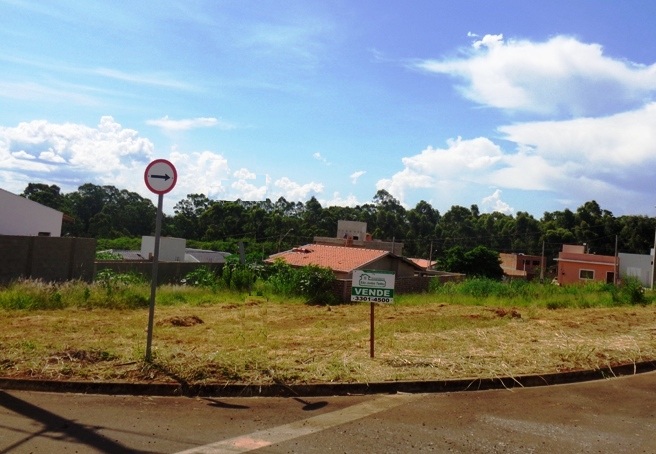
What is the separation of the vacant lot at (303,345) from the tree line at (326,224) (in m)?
51.3

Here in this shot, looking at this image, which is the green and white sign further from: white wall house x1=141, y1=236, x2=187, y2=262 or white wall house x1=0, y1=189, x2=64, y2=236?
white wall house x1=141, y1=236, x2=187, y2=262

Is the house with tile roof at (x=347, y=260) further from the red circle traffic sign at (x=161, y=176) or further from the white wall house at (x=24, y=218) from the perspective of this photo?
the red circle traffic sign at (x=161, y=176)

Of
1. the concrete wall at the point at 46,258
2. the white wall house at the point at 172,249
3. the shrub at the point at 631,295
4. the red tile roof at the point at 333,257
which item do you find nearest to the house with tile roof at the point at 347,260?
the red tile roof at the point at 333,257

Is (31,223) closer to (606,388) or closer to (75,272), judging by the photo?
(75,272)

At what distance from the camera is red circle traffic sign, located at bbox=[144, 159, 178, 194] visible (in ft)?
26.8

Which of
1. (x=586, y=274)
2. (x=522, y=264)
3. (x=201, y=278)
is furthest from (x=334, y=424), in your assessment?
(x=522, y=264)

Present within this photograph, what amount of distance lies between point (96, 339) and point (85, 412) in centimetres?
384

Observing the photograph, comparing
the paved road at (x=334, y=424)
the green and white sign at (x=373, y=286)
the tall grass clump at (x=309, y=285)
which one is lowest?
the paved road at (x=334, y=424)

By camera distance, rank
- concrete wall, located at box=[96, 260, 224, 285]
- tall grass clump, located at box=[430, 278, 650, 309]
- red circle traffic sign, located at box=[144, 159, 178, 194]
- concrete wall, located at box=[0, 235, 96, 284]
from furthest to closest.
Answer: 1. concrete wall, located at box=[96, 260, 224, 285]
2. tall grass clump, located at box=[430, 278, 650, 309]
3. concrete wall, located at box=[0, 235, 96, 284]
4. red circle traffic sign, located at box=[144, 159, 178, 194]

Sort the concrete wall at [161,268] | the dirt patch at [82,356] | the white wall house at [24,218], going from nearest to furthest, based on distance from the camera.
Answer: the dirt patch at [82,356] → the concrete wall at [161,268] → the white wall house at [24,218]

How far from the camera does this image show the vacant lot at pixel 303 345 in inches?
306

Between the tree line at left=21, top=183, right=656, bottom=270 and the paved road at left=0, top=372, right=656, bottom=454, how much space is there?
2297 inches

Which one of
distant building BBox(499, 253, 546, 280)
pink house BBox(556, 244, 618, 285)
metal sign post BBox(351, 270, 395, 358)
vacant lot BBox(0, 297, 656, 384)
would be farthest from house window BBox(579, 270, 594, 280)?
metal sign post BBox(351, 270, 395, 358)

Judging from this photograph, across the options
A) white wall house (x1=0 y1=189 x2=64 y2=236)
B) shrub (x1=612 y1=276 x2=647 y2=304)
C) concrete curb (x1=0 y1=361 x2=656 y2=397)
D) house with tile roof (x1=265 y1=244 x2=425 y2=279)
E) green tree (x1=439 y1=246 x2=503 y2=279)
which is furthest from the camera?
green tree (x1=439 y1=246 x2=503 y2=279)
